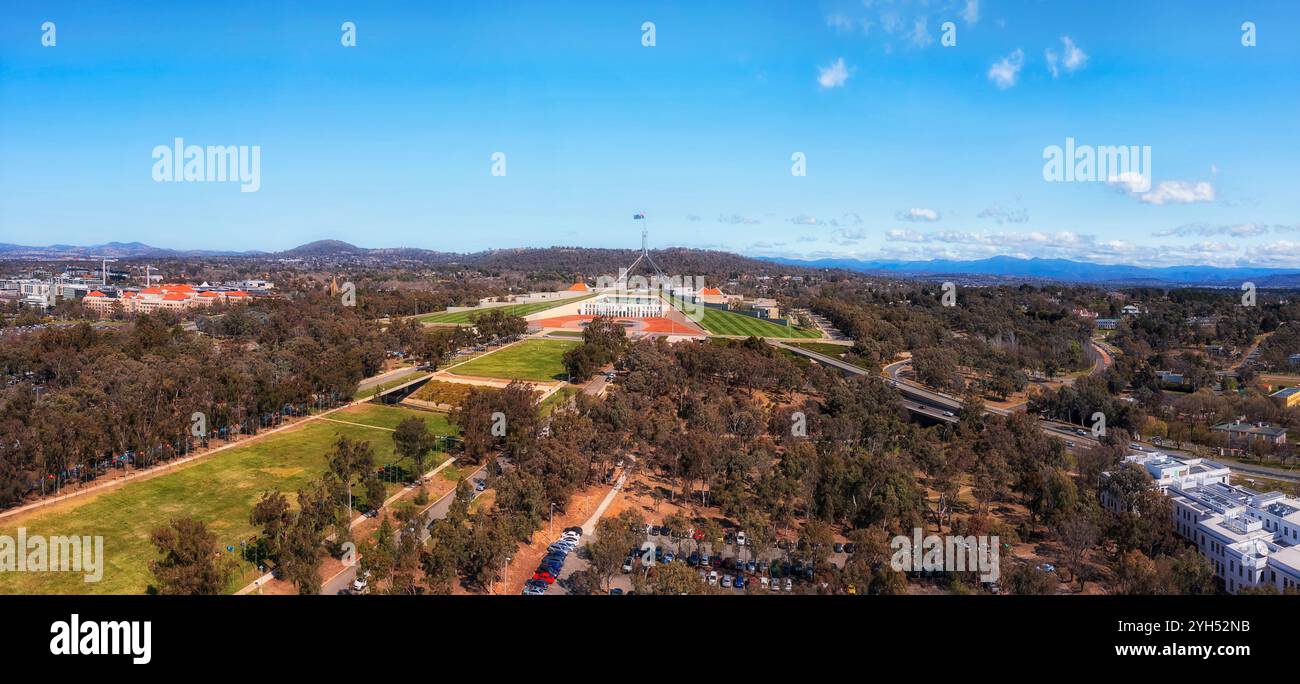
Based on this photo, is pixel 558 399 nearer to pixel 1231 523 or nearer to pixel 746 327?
pixel 1231 523

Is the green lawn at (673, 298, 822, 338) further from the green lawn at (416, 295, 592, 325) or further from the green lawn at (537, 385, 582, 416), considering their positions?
the green lawn at (537, 385, 582, 416)

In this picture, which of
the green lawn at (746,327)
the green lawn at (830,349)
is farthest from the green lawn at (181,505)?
the green lawn at (746,327)

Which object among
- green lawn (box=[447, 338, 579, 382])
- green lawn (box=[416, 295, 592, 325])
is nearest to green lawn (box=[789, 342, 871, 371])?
green lawn (box=[447, 338, 579, 382])

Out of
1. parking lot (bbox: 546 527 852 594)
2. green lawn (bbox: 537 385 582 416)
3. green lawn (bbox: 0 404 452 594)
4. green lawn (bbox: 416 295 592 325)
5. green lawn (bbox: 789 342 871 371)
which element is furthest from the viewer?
green lawn (bbox: 416 295 592 325)

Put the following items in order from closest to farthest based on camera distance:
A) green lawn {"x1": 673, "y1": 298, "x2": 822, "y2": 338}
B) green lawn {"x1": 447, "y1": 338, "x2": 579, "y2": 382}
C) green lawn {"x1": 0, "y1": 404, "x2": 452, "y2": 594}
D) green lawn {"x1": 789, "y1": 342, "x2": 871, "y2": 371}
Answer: green lawn {"x1": 0, "y1": 404, "x2": 452, "y2": 594} < green lawn {"x1": 447, "y1": 338, "x2": 579, "y2": 382} < green lawn {"x1": 789, "y1": 342, "x2": 871, "y2": 371} < green lawn {"x1": 673, "y1": 298, "x2": 822, "y2": 338}

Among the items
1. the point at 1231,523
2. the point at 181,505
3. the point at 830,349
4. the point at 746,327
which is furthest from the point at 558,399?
the point at 746,327
